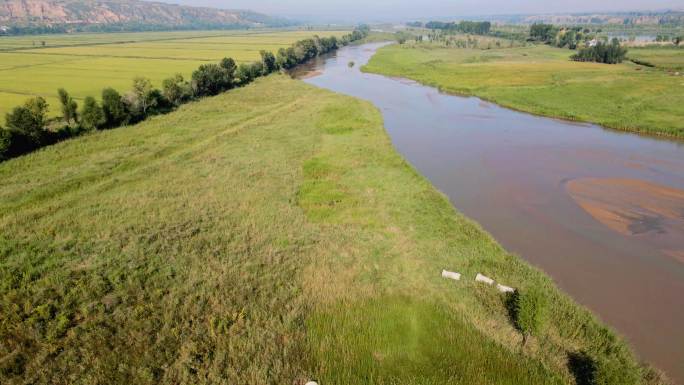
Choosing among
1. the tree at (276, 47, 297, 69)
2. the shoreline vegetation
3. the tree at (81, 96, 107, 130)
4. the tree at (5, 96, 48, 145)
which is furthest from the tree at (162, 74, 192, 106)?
the shoreline vegetation

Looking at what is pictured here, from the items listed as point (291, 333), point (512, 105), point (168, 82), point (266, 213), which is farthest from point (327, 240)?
point (512, 105)

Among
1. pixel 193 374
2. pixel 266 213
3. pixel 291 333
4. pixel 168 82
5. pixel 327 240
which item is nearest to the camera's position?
pixel 193 374

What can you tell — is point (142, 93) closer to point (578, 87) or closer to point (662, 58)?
point (578, 87)

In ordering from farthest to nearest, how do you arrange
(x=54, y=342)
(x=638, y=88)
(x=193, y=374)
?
(x=638, y=88) < (x=54, y=342) < (x=193, y=374)

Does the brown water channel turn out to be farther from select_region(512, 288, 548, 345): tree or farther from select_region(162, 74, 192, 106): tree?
select_region(162, 74, 192, 106): tree

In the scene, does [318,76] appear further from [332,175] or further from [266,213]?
[266,213]

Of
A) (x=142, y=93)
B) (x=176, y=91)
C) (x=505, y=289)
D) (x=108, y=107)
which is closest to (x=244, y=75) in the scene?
(x=176, y=91)

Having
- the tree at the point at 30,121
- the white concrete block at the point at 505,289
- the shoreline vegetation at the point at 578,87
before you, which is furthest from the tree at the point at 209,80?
the white concrete block at the point at 505,289
